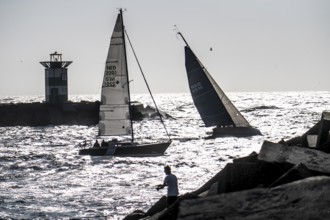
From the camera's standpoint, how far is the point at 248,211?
418 inches

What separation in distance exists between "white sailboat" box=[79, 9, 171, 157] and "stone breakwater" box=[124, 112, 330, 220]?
33.8 m

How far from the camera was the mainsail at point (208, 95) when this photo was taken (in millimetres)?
66188

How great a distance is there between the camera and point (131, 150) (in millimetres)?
47438

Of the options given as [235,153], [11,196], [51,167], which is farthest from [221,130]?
[11,196]

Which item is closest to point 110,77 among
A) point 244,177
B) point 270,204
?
point 244,177

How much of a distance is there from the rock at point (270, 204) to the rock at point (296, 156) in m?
2.67

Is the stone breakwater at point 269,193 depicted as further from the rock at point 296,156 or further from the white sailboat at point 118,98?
the white sailboat at point 118,98

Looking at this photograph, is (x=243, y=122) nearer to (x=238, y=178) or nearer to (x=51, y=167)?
(x=51, y=167)

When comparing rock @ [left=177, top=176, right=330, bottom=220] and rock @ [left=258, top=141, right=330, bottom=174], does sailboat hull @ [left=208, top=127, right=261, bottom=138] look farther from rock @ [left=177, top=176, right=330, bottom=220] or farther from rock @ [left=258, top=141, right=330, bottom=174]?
rock @ [left=177, top=176, right=330, bottom=220]

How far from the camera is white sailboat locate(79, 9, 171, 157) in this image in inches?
1892

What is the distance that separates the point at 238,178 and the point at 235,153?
3674 cm

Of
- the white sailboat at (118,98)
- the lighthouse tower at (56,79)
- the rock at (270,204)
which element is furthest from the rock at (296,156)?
the lighthouse tower at (56,79)

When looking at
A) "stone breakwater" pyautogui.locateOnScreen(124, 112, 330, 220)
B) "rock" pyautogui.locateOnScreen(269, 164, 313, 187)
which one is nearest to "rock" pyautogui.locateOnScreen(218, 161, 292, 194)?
"stone breakwater" pyautogui.locateOnScreen(124, 112, 330, 220)

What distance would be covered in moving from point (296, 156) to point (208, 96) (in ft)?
172
